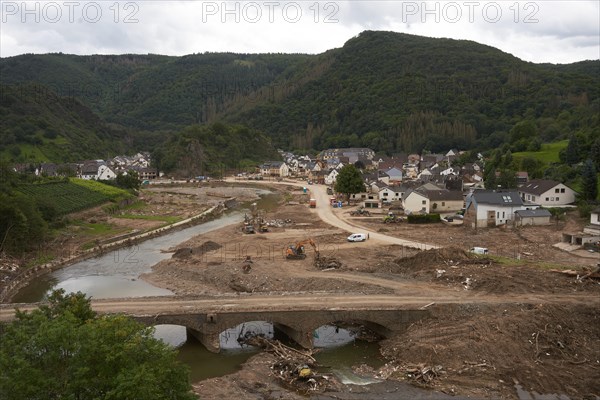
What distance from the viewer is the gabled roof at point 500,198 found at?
5103cm

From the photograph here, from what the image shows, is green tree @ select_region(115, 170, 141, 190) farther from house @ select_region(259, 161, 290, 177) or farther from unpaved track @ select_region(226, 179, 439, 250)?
house @ select_region(259, 161, 290, 177)

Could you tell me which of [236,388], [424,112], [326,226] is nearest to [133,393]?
[236,388]

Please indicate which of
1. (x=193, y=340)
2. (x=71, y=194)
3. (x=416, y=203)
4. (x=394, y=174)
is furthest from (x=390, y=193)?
(x=193, y=340)

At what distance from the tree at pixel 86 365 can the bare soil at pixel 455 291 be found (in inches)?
282

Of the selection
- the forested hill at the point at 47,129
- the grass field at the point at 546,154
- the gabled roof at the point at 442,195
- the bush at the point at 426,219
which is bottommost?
the bush at the point at 426,219

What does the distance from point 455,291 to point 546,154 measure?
203 ft

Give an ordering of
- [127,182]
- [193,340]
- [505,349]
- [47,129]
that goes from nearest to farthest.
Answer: [505,349]
[193,340]
[127,182]
[47,129]

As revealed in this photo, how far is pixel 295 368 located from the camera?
22.6m

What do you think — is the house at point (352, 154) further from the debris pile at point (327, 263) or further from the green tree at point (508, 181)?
the debris pile at point (327, 263)

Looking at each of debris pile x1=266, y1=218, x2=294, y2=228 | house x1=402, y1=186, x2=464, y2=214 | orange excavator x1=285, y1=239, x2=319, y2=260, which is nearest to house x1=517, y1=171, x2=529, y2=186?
house x1=402, y1=186, x2=464, y2=214

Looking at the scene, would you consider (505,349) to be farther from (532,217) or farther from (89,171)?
(89,171)

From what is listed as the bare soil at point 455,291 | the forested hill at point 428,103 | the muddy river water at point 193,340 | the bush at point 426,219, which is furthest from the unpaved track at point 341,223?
the forested hill at point 428,103

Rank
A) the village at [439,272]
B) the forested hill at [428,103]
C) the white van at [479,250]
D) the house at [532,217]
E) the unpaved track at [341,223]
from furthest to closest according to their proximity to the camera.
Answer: the forested hill at [428,103], the house at [532,217], the unpaved track at [341,223], the white van at [479,250], the village at [439,272]

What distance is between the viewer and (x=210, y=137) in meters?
142
